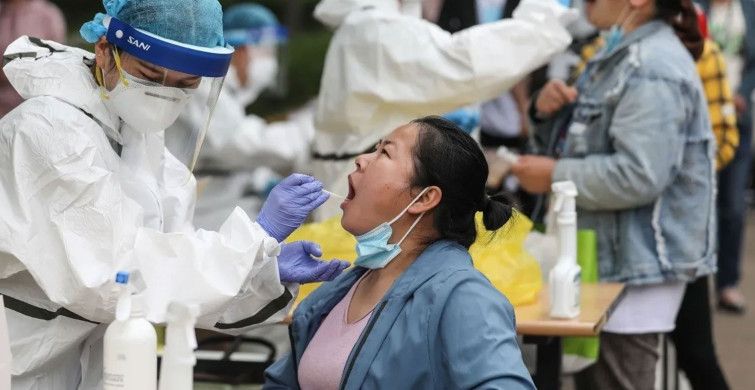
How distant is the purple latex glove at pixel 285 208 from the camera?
2.76 metres

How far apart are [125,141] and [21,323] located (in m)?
0.49

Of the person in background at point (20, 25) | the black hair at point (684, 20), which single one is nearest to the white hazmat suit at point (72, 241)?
the black hair at point (684, 20)

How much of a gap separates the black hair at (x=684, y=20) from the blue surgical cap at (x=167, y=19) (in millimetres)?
1911

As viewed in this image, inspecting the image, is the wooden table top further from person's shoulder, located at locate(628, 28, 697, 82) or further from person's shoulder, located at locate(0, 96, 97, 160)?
person's shoulder, located at locate(0, 96, 97, 160)

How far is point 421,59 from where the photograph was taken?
13.9 ft

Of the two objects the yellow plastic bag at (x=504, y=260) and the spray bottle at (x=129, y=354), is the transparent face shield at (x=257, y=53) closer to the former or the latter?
the yellow plastic bag at (x=504, y=260)

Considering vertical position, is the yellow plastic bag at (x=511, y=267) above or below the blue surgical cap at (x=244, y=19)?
above

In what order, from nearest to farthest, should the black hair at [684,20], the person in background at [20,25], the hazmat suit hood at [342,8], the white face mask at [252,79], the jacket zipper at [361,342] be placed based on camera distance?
the jacket zipper at [361,342] < the black hair at [684,20] < the hazmat suit hood at [342,8] < the person in background at [20,25] < the white face mask at [252,79]

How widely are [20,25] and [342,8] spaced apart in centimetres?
284

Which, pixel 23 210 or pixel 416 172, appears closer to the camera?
pixel 23 210

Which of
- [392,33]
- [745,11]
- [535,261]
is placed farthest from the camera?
[745,11]

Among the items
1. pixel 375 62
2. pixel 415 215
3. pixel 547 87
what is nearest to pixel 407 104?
pixel 375 62

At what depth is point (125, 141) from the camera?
280 centimetres

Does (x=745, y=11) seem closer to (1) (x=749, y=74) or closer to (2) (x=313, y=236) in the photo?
(1) (x=749, y=74)
